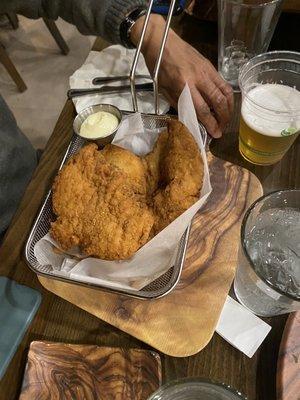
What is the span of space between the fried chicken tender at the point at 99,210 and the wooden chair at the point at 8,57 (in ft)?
5.00

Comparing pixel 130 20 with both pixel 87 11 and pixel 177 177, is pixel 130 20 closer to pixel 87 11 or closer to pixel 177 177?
pixel 87 11

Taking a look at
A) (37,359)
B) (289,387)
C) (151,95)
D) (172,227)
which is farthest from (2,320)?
(151,95)

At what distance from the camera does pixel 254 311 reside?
62cm

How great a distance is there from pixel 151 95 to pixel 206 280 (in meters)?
0.45

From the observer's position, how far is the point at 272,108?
71 cm

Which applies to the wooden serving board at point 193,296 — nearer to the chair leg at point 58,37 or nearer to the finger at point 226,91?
the finger at point 226,91

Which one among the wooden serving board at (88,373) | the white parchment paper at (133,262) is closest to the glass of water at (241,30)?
the white parchment paper at (133,262)

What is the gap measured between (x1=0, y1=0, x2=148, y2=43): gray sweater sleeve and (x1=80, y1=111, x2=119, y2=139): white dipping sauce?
0.75 feet

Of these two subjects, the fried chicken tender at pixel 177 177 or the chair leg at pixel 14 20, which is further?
the chair leg at pixel 14 20

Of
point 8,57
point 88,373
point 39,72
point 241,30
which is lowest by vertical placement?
point 39,72

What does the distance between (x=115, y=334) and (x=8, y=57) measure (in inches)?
70.0

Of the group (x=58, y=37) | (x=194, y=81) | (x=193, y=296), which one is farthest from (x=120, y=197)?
(x=58, y=37)

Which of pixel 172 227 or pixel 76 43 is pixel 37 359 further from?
pixel 76 43

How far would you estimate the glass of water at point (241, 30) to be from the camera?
800 mm
